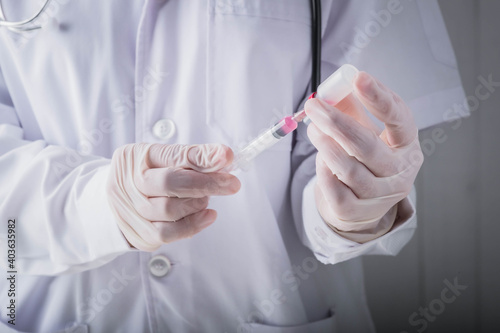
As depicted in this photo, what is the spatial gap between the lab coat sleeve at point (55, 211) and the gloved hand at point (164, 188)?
4 centimetres

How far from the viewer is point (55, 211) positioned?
24.0 inches

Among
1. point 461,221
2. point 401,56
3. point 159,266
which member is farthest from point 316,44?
point 461,221

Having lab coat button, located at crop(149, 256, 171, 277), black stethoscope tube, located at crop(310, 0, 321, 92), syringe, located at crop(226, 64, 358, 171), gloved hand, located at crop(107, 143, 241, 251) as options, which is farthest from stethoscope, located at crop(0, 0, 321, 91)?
lab coat button, located at crop(149, 256, 171, 277)

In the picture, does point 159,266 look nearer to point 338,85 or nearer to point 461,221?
point 338,85

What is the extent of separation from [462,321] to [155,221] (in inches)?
39.7

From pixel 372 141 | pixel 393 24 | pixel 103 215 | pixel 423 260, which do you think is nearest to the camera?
pixel 372 141

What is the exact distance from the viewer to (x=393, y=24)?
699 millimetres

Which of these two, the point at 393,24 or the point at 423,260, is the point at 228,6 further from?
the point at 423,260

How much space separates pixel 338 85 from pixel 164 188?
0.93 ft

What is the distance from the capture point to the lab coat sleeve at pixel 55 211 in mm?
601

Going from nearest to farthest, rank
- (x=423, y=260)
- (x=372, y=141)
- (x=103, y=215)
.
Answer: (x=372, y=141)
(x=103, y=215)
(x=423, y=260)

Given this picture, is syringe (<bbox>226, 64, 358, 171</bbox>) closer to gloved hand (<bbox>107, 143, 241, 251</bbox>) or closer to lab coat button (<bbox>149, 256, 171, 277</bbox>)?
gloved hand (<bbox>107, 143, 241, 251</bbox>)

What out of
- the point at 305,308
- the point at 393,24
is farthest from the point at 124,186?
the point at 393,24

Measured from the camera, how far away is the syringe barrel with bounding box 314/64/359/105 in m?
0.48
